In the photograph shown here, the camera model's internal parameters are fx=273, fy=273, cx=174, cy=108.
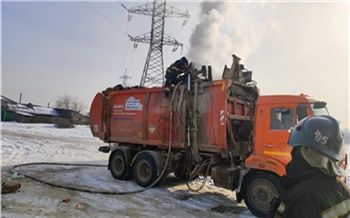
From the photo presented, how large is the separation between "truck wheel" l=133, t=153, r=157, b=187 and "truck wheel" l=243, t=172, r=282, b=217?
9.59ft

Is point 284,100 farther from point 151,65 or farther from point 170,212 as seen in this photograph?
point 151,65

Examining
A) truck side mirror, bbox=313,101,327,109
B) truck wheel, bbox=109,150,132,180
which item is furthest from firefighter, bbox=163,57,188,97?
truck side mirror, bbox=313,101,327,109

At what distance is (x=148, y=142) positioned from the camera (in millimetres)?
8445

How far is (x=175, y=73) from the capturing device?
25.9 ft

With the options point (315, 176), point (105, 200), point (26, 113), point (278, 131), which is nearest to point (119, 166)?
point (105, 200)

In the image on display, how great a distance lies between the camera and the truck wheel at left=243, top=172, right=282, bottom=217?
215 inches

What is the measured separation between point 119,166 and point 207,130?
11.7 ft

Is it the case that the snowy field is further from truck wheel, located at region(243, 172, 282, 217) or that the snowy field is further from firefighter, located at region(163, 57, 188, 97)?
firefighter, located at region(163, 57, 188, 97)

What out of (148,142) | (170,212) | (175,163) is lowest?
(170,212)

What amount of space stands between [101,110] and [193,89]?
3.87 meters

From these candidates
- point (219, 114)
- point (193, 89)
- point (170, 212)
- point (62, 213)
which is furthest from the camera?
point (193, 89)

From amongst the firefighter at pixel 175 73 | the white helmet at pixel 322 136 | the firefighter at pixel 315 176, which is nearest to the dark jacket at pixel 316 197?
the firefighter at pixel 315 176

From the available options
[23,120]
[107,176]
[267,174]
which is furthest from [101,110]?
[23,120]

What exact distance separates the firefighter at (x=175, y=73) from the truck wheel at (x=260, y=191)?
342 cm
